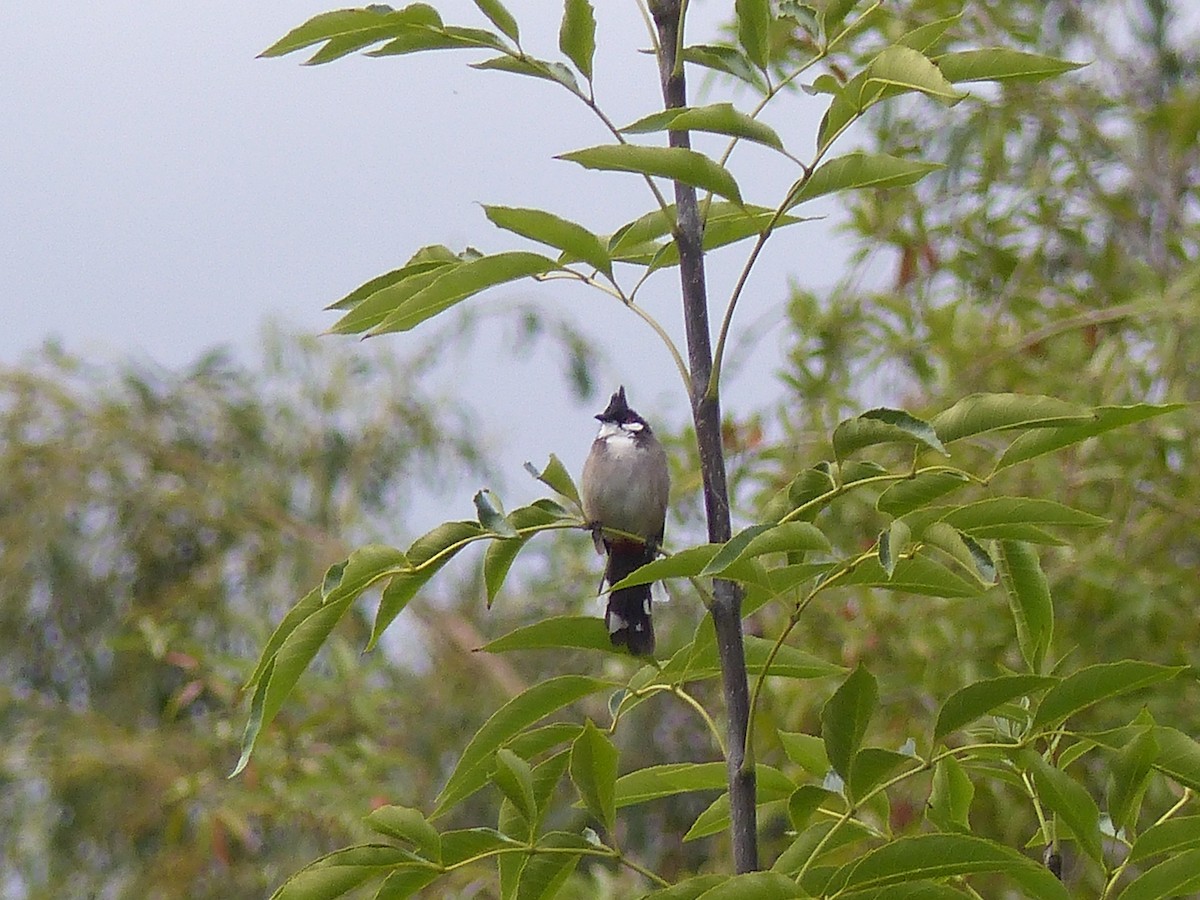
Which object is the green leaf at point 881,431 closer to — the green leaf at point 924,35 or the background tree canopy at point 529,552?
the green leaf at point 924,35

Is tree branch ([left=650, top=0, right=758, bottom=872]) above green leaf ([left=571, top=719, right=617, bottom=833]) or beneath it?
above

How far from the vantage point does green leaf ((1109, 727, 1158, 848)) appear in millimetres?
1250

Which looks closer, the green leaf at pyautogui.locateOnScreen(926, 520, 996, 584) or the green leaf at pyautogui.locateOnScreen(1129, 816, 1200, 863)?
the green leaf at pyautogui.locateOnScreen(926, 520, 996, 584)

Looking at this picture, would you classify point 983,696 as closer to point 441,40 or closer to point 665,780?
point 665,780

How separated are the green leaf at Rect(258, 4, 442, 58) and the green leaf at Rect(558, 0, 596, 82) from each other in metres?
0.10

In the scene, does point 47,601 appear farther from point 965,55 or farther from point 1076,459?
point 965,55

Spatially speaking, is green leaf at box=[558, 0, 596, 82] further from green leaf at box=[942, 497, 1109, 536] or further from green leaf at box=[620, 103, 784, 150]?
green leaf at box=[942, 497, 1109, 536]

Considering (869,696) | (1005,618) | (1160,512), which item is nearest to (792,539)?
(869,696)

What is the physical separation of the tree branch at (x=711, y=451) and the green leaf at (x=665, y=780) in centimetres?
18

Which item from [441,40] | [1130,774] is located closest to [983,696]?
[1130,774]

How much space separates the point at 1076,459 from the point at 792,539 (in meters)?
2.42

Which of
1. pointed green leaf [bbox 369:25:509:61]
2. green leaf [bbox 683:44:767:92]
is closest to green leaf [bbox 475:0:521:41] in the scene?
pointed green leaf [bbox 369:25:509:61]

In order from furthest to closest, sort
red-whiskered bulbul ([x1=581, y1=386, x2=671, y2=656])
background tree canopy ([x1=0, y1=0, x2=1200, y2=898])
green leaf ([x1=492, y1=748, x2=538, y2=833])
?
1. background tree canopy ([x1=0, y1=0, x2=1200, y2=898])
2. red-whiskered bulbul ([x1=581, y1=386, x2=671, y2=656])
3. green leaf ([x1=492, y1=748, x2=538, y2=833])

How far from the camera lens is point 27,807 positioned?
14.9 ft
